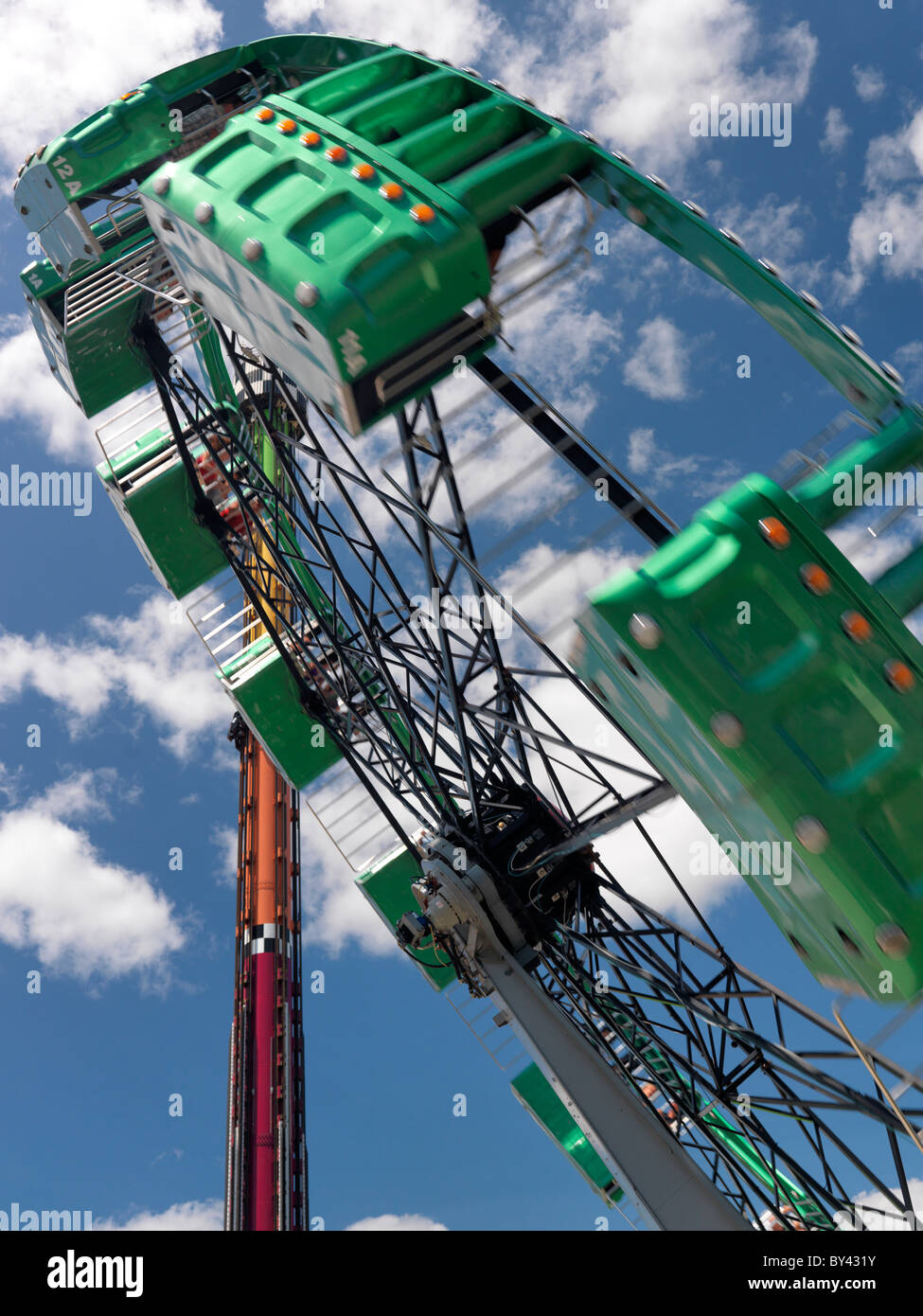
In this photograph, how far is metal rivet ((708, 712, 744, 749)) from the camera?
17.1 ft

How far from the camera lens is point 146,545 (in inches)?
632

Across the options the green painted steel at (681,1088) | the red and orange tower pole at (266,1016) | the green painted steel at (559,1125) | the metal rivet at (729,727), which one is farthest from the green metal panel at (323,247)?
the green painted steel at (559,1125)

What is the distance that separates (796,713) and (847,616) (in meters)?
0.71

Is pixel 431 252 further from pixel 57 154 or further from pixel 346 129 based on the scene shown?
pixel 57 154

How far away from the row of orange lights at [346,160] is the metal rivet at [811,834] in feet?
17.5

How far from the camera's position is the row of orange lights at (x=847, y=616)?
17.8 feet

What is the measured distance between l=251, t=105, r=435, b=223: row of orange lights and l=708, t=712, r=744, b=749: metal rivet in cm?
461

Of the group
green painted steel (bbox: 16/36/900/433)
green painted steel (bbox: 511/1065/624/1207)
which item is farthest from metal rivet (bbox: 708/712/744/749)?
green painted steel (bbox: 511/1065/624/1207)

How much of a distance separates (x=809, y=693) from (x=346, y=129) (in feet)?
20.4

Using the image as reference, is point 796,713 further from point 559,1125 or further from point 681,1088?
point 559,1125

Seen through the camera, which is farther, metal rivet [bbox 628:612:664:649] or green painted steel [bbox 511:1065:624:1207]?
green painted steel [bbox 511:1065:624:1207]

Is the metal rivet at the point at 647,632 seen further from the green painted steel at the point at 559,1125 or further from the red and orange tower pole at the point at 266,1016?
the red and orange tower pole at the point at 266,1016

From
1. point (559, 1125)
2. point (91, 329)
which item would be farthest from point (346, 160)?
point (559, 1125)

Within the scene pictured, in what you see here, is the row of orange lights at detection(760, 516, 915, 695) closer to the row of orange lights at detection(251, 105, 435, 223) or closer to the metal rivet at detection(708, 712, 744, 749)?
the metal rivet at detection(708, 712, 744, 749)
